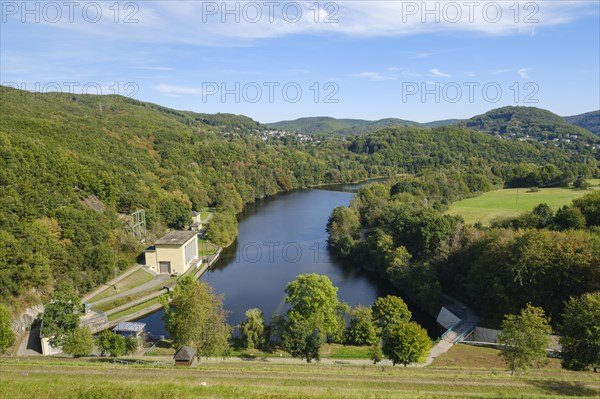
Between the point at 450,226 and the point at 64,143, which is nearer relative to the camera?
the point at 450,226

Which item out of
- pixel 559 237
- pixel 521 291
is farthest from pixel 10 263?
pixel 559 237

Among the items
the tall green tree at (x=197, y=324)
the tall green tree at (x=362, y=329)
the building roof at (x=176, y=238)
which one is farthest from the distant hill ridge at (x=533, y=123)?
the tall green tree at (x=197, y=324)

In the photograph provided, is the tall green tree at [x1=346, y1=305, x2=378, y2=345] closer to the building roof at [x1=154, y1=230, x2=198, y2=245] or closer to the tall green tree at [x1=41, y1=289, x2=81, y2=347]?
the tall green tree at [x1=41, y1=289, x2=81, y2=347]

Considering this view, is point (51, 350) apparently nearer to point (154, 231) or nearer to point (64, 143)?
point (154, 231)

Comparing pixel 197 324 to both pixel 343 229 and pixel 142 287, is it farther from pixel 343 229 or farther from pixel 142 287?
pixel 343 229

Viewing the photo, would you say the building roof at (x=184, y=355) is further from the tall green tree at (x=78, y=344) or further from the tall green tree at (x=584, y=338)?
the tall green tree at (x=584, y=338)

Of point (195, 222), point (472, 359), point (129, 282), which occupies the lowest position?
point (472, 359)

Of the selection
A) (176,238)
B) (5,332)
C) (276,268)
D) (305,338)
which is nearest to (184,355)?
(305,338)
